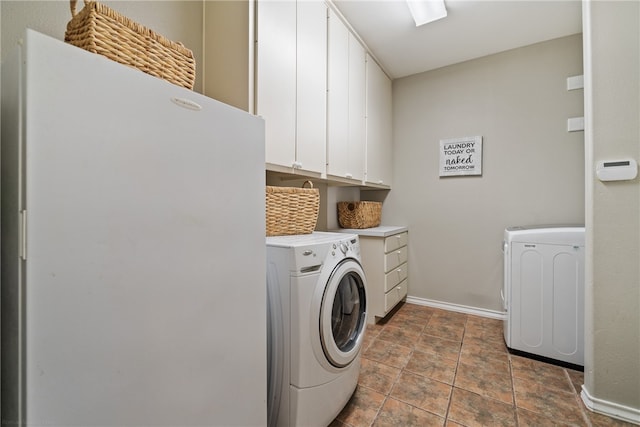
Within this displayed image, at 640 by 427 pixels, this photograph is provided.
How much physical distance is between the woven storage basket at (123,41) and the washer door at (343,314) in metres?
1.06

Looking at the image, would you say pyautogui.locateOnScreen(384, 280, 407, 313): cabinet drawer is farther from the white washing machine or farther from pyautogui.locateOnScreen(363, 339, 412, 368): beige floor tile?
the white washing machine

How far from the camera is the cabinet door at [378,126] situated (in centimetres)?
258

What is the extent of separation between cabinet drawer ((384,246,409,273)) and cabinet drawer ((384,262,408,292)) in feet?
0.15

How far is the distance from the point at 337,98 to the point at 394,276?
169cm

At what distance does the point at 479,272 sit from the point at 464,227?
0.47 m

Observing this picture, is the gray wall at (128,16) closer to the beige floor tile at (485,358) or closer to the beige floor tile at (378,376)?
the beige floor tile at (378,376)

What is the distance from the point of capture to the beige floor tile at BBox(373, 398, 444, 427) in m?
1.33

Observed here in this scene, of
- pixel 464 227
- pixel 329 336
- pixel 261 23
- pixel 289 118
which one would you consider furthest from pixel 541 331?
pixel 261 23

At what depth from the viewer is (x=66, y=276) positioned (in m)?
0.51

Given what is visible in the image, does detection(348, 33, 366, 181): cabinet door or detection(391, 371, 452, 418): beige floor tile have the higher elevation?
detection(348, 33, 366, 181): cabinet door

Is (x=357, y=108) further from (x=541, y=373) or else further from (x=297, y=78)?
(x=541, y=373)

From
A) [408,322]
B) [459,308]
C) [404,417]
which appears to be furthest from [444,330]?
[404,417]

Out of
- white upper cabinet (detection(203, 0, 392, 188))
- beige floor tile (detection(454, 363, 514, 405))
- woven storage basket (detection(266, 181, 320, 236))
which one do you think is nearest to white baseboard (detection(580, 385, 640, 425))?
beige floor tile (detection(454, 363, 514, 405))

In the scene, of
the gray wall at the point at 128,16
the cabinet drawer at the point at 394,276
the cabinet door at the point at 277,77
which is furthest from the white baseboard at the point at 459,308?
the gray wall at the point at 128,16
